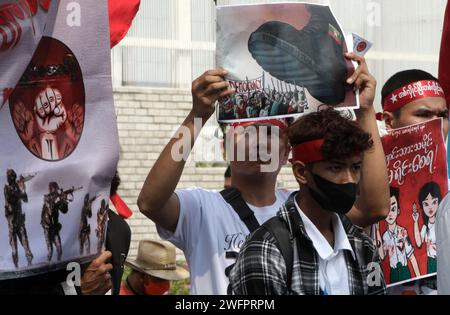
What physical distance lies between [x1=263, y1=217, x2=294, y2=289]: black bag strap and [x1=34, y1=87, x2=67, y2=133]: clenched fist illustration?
85 centimetres

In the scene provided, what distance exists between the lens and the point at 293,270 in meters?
3.34

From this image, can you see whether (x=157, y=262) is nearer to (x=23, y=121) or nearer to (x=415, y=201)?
(x=415, y=201)

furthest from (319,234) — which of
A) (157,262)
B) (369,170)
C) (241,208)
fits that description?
(157,262)

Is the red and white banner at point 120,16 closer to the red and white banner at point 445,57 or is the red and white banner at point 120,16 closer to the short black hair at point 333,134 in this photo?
the short black hair at point 333,134

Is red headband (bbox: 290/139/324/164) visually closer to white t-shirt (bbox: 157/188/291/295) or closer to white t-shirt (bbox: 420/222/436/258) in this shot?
white t-shirt (bbox: 157/188/291/295)

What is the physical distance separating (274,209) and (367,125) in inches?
23.0

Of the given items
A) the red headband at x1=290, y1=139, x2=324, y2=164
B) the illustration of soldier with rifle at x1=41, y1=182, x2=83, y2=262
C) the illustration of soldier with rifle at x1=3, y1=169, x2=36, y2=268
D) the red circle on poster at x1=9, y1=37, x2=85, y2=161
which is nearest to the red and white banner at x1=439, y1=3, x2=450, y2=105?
the red headband at x1=290, y1=139, x2=324, y2=164

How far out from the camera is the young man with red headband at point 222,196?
3836 mm

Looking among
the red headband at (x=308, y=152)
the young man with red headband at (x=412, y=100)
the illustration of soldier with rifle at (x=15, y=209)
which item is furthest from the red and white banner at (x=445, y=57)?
the illustration of soldier with rifle at (x=15, y=209)

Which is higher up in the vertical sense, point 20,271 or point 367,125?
point 367,125

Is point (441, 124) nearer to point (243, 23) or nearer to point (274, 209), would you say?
point (274, 209)

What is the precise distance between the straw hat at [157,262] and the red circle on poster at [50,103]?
2876mm
